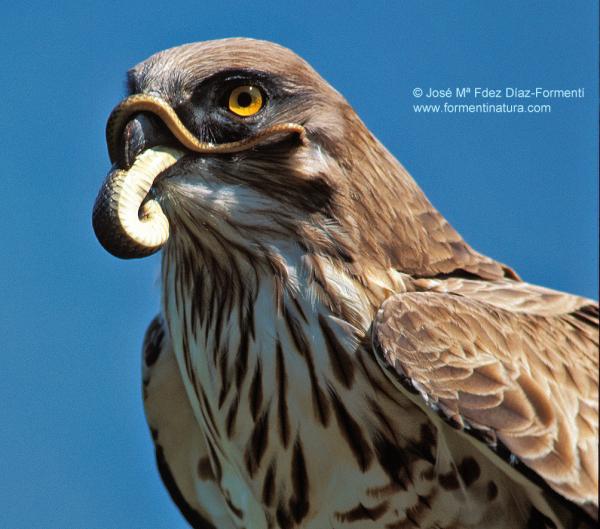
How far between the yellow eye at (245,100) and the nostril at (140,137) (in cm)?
27

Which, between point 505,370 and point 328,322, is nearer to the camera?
point 505,370

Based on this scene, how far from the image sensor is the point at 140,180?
14.1 ft

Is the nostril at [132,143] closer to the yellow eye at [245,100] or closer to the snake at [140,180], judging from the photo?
the snake at [140,180]

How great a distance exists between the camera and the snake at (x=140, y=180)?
13.6 ft

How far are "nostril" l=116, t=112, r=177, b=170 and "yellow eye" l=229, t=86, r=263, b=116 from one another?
27 cm

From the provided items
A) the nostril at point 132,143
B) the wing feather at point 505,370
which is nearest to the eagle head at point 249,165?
the nostril at point 132,143

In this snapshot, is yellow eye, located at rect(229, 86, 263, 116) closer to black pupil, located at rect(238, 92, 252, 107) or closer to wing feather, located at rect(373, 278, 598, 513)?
black pupil, located at rect(238, 92, 252, 107)

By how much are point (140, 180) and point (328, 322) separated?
34.7 inches

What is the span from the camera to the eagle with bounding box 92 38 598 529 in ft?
14.0

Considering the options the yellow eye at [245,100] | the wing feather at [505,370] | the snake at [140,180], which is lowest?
the wing feather at [505,370]

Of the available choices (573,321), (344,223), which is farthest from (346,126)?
(573,321)

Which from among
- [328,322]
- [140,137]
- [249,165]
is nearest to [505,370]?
[328,322]

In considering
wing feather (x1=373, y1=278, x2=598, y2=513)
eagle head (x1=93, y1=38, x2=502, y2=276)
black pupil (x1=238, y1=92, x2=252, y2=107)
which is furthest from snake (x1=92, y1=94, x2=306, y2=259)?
wing feather (x1=373, y1=278, x2=598, y2=513)

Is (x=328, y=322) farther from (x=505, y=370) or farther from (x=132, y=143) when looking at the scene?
(x=132, y=143)
